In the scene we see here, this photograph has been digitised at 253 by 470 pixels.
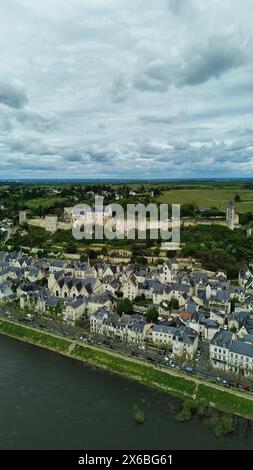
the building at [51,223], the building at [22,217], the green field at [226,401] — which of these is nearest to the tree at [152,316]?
the green field at [226,401]

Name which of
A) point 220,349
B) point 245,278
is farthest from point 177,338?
point 245,278

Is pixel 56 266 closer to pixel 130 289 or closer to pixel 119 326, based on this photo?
pixel 130 289

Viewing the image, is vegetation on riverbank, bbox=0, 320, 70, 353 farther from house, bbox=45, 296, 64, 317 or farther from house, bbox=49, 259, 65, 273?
house, bbox=49, 259, 65, 273

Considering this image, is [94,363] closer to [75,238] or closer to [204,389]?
[204,389]

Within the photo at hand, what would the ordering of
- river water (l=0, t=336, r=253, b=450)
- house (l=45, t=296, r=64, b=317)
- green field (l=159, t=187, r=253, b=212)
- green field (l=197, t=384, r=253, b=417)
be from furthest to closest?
1. green field (l=159, t=187, r=253, b=212)
2. house (l=45, t=296, r=64, b=317)
3. green field (l=197, t=384, r=253, b=417)
4. river water (l=0, t=336, r=253, b=450)

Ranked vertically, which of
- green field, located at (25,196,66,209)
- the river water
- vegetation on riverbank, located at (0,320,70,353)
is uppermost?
green field, located at (25,196,66,209)

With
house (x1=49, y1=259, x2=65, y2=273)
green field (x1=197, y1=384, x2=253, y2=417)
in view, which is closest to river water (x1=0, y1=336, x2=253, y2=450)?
green field (x1=197, y1=384, x2=253, y2=417)
